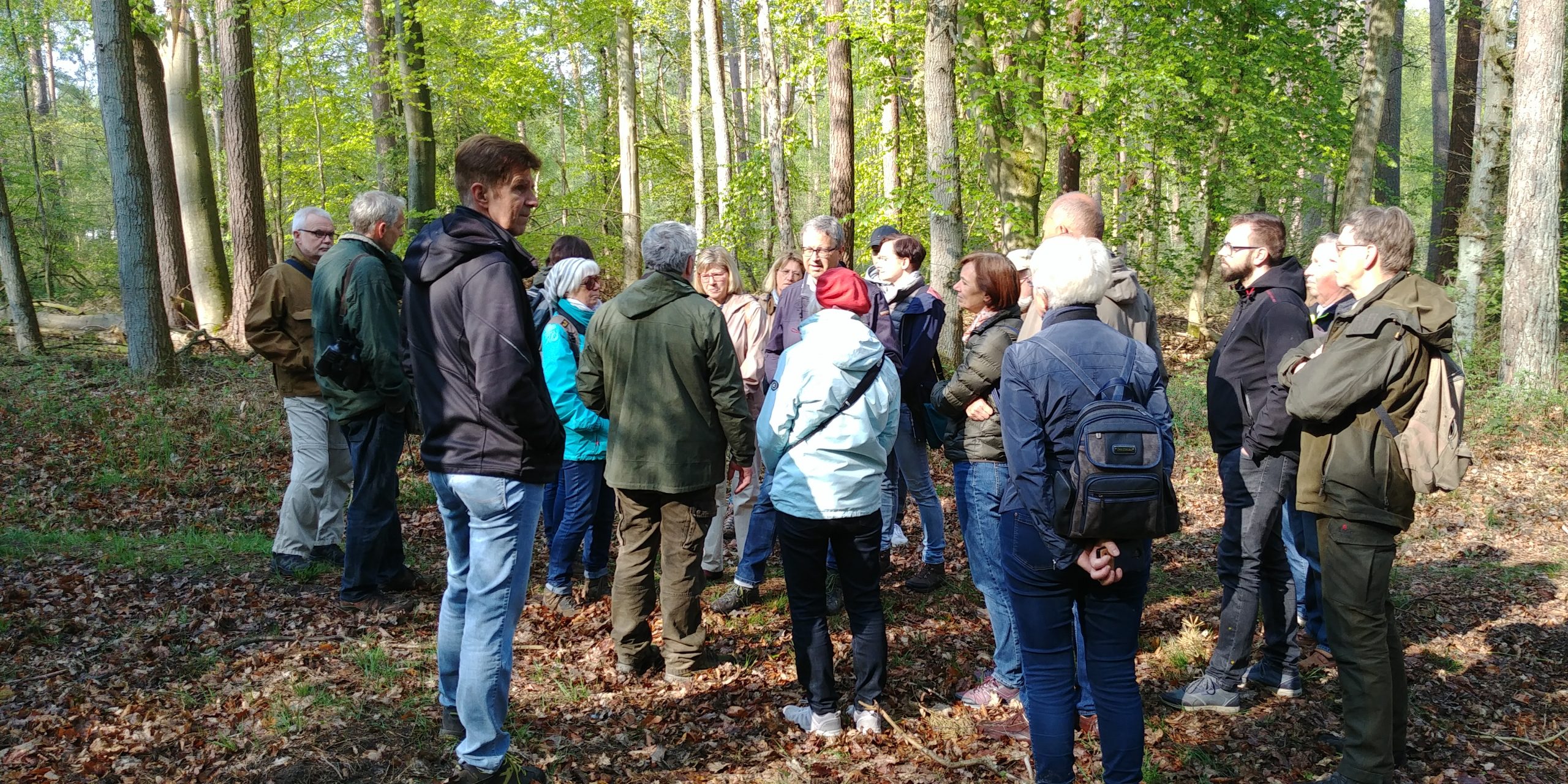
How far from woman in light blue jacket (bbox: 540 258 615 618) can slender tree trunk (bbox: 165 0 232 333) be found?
36.4ft

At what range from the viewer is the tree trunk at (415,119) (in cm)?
1366

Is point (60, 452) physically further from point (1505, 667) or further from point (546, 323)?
point (1505, 667)

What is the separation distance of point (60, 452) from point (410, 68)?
827 centimetres

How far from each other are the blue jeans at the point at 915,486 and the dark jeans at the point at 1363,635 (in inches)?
99.2

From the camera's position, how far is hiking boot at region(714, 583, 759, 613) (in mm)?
5465

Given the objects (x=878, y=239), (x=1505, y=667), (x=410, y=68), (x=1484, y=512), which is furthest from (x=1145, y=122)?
(x=410, y=68)

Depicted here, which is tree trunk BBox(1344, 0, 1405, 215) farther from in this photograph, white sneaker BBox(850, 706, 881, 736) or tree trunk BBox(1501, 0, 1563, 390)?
white sneaker BBox(850, 706, 881, 736)

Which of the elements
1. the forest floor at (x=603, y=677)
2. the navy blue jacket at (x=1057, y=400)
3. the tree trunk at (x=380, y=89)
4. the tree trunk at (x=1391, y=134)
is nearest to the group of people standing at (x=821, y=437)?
the navy blue jacket at (x=1057, y=400)

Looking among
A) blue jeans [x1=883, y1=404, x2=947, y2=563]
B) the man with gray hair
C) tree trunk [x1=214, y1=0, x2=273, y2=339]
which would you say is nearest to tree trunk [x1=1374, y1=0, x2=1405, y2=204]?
blue jeans [x1=883, y1=404, x2=947, y2=563]

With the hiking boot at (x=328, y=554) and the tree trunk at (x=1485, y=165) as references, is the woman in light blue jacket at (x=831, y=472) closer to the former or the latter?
the hiking boot at (x=328, y=554)

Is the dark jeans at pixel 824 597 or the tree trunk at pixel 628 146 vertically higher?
the tree trunk at pixel 628 146

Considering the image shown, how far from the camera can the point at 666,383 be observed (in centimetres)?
417

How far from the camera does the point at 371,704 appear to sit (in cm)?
414

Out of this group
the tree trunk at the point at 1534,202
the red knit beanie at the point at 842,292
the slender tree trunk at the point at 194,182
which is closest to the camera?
the red knit beanie at the point at 842,292
